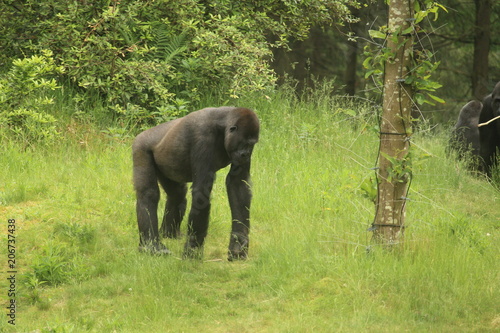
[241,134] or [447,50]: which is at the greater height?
[447,50]

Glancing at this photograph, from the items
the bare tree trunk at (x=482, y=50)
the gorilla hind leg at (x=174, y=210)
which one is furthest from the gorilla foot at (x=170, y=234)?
the bare tree trunk at (x=482, y=50)

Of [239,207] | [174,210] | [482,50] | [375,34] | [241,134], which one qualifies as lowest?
[174,210]

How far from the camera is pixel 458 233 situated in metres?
5.96

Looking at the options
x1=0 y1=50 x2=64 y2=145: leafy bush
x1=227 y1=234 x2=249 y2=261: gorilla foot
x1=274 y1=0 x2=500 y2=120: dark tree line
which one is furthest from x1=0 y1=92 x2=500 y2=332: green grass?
x1=274 y1=0 x2=500 y2=120: dark tree line

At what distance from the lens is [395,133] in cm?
518

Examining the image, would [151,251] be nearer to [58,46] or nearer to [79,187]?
[79,187]

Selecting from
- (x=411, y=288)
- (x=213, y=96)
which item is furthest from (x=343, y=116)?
(x=411, y=288)

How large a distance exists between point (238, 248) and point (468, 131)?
5656 mm

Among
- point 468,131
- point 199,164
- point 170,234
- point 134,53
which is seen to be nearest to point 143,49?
point 134,53

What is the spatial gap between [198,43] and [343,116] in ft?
8.37

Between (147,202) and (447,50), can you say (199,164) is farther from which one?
(447,50)

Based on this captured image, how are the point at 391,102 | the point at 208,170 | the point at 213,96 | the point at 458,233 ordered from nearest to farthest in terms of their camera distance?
1. the point at 391,102
2. the point at 208,170
3. the point at 458,233
4. the point at 213,96

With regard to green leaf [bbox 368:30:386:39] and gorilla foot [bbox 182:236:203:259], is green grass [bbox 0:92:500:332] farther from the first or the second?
green leaf [bbox 368:30:386:39]

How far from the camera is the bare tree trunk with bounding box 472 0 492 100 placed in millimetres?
15164
